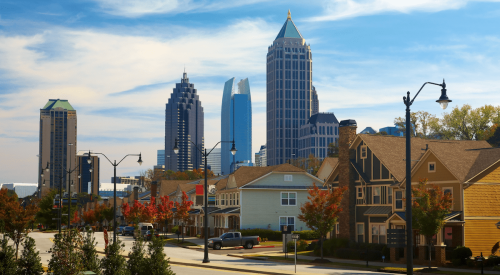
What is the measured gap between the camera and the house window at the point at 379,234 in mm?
48369

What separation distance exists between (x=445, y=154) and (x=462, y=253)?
9.93m

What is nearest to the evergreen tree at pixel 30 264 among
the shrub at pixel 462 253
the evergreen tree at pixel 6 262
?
the evergreen tree at pixel 6 262

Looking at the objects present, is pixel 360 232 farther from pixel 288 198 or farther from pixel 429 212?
pixel 288 198

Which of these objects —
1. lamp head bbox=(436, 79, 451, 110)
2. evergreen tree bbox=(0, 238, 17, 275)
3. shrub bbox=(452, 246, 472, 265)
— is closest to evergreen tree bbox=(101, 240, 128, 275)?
evergreen tree bbox=(0, 238, 17, 275)

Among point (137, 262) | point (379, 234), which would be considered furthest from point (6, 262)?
point (379, 234)

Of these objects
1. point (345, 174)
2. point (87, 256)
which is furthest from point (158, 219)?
point (87, 256)

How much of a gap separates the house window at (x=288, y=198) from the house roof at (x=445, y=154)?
71.7ft

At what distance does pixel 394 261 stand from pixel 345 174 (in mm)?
12495

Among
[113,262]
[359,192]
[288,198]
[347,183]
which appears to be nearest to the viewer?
[113,262]

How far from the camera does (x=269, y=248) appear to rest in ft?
192

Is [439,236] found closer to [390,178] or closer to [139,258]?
[390,178]

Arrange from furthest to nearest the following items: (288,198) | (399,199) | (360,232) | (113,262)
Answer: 1. (288,198)
2. (360,232)
3. (399,199)
4. (113,262)

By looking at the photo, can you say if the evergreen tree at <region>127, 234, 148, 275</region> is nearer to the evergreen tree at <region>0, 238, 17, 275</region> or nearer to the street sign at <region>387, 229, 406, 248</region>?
the evergreen tree at <region>0, 238, 17, 275</region>

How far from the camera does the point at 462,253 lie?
125 feet
